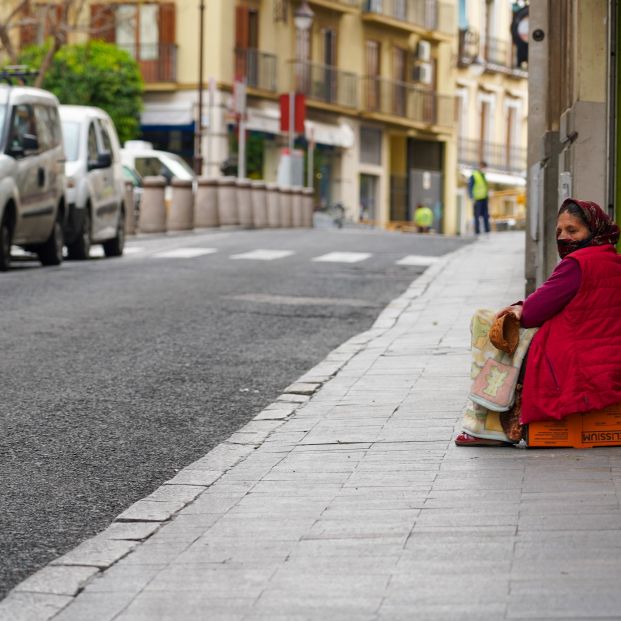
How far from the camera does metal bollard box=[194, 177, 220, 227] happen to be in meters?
41.2

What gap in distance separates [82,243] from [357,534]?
19.1 m

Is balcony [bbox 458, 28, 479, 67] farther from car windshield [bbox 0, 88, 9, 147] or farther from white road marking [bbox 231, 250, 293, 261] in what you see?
car windshield [bbox 0, 88, 9, 147]

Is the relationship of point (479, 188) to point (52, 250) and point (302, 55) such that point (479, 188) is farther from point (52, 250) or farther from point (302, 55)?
point (302, 55)

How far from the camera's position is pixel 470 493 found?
669cm

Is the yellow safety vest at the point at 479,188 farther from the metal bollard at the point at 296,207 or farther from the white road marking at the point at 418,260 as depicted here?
the white road marking at the point at 418,260

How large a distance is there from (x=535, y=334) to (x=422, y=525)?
81.4 inches

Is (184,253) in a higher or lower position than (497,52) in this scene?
lower

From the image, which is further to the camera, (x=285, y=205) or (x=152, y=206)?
(x=285, y=205)

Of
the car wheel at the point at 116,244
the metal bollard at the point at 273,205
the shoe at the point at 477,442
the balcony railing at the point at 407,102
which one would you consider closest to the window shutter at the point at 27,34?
the balcony railing at the point at 407,102

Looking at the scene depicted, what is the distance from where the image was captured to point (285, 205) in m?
47.0

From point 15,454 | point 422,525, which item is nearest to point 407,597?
point 422,525

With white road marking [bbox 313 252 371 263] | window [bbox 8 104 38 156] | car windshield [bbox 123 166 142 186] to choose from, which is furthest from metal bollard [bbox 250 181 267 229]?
window [bbox 8 104 38 156]

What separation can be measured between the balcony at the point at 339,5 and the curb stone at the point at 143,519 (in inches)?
1963

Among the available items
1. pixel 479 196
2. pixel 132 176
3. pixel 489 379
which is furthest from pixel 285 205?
pixel 489 379
